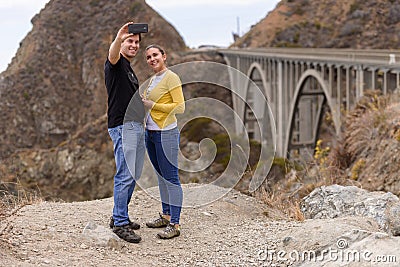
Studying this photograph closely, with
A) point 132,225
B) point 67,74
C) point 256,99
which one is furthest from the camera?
point 67,74

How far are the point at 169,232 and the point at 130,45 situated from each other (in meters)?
1.84

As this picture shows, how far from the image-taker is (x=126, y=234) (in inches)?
199

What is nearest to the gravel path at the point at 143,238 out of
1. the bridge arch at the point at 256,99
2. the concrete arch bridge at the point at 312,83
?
the concrete arch bridge at the point at 312,83

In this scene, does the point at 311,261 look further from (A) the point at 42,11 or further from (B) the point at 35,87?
(A) the point at 42,11

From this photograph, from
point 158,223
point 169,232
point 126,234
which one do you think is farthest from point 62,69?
point 126,234

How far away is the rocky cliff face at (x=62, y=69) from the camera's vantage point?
5666 centimetres

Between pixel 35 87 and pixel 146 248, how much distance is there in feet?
→ 186

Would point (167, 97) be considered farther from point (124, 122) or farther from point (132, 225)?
point (132, 225)

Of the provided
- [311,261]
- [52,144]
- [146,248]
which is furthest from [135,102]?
[52,144]

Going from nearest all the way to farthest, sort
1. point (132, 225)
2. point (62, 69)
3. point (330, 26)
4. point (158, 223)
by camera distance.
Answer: point (132, 225) → point (158, 223) → point (330, 26) → point (62, 69)

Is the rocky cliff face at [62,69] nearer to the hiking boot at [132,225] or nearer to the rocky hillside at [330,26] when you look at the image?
the rocky hillside at [330,26]

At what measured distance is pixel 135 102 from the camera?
16.6ft

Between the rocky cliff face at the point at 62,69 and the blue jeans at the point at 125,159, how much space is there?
45883 mm

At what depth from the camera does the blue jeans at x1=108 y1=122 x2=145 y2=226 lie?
506cm
